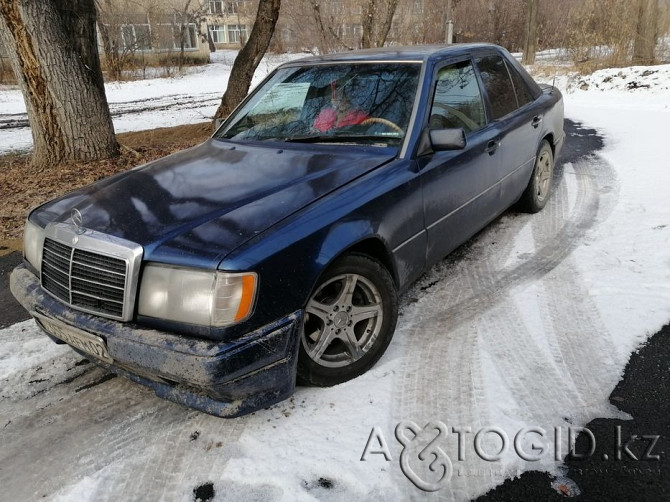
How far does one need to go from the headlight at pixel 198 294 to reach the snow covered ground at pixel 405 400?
2.17 ft

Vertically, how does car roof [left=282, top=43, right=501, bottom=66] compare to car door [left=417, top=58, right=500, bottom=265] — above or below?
above

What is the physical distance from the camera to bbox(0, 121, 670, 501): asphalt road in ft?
7.03

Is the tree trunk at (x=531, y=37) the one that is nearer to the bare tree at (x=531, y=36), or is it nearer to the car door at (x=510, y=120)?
the bare tree at (x=531, y=36)

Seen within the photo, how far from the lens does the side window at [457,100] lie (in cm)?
348

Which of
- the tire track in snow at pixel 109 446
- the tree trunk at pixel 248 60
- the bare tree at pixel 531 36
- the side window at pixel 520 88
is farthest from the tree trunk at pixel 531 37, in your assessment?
the tire track in snow at pixel 109 446

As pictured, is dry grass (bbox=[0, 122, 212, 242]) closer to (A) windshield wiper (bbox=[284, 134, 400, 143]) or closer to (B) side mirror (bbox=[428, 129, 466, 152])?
(A) windshield wiper (bbox=[284, 134, 400, 143])

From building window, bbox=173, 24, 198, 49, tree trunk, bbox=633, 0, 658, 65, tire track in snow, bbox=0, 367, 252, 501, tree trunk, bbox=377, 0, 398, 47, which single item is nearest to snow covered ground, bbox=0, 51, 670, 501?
tire track in snow, bbox=0, 367, 252, 501

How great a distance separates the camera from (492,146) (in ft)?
13.0

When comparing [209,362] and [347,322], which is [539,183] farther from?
[209,362]

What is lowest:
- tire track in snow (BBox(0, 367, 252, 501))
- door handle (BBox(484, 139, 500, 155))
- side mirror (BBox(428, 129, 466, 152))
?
tire track in snow (BBox(0, 367, 252, 501))

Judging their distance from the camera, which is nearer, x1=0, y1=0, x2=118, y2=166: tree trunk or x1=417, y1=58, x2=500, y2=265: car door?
x1=417, y1=58, x2=500, y2=265: car door

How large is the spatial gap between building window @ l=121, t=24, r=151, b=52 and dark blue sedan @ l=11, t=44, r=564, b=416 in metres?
28.2

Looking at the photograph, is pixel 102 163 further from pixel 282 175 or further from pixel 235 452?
pixel 235 452

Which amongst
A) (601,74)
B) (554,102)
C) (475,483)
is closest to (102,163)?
(554,102)
